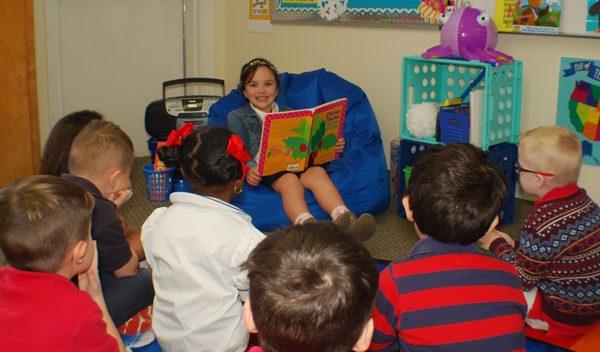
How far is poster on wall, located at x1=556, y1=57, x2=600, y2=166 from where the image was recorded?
3.21 meters

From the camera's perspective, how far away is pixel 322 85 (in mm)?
3928

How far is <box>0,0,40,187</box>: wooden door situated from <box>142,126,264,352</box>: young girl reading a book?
2286mm

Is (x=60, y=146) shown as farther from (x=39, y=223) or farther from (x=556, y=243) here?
(x=556, y=243)

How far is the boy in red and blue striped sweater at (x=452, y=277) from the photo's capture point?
1408 millimetres

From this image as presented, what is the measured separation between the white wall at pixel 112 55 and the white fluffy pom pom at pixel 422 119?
2052mm

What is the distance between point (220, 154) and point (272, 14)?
111 inches

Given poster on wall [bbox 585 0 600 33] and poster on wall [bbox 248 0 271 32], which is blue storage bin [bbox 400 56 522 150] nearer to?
poster on wall [bbox 585 0 600 33]

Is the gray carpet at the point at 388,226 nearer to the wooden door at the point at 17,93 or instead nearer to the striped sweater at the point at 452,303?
A: the wooden door at the point at 17,93

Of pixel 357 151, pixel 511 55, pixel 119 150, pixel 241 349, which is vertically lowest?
pixel 241 349

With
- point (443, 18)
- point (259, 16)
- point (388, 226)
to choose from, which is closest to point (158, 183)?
point (388, 226)

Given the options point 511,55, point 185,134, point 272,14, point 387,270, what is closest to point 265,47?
point 272,14

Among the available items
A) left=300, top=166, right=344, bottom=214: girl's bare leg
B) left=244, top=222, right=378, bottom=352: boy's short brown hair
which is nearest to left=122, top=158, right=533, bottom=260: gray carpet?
left=300, top=166, right=344, bottom=214: girl's bare leg

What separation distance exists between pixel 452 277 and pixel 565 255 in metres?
0.65

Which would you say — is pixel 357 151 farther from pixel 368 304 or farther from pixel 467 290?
pixel 368 304
